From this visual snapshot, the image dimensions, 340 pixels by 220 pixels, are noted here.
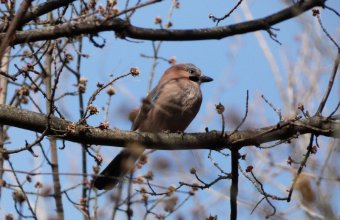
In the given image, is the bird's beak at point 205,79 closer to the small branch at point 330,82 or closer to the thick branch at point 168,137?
the thick branch at point 168,137

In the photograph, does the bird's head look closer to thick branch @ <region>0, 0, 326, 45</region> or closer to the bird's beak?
the bird's beak

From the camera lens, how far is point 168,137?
4.22m

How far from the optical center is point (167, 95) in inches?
231

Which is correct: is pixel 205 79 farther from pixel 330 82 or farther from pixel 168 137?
pixel 330 82

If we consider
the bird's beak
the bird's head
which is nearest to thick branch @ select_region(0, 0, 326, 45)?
the bird's head

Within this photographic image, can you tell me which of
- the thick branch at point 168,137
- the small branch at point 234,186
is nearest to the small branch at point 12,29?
the thick branch at point 168,137

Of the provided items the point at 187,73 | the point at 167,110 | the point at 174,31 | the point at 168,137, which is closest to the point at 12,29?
the point at 174,31

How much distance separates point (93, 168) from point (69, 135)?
1.71 m

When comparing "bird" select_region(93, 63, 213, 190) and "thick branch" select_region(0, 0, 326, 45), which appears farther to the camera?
"bird" select_region(93, 63, 213, 190)

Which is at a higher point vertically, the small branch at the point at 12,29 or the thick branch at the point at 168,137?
the thick branch at the point at 168,137

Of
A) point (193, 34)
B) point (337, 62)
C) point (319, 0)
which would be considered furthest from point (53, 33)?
point (337, 62)

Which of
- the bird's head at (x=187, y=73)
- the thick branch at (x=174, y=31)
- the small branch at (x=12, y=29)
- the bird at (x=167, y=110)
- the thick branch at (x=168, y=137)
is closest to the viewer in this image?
the small branch at (x=12, y=29)

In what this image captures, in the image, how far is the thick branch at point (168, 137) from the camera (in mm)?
3830

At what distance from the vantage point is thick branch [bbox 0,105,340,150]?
3.83 metres
